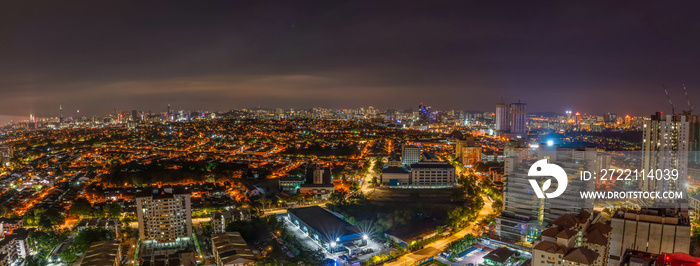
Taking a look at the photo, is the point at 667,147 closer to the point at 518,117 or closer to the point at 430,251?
the point at 430,251

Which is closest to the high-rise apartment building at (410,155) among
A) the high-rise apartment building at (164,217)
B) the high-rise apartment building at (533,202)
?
the high-rise apartment building at (533,202)

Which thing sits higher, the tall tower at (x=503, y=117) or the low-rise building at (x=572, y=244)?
the tall tower at (x=503, y=117)

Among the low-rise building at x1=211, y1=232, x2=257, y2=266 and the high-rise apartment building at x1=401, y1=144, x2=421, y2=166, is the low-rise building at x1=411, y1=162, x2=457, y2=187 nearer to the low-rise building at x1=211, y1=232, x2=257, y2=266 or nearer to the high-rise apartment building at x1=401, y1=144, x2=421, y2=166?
the high-rise apartment building at x1=401, y1=144, x2=421, y2=166

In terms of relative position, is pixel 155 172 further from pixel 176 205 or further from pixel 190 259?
pixel 190 259

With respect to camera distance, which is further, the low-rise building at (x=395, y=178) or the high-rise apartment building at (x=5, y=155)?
the high-rise apartment building at (x=5, y=155)

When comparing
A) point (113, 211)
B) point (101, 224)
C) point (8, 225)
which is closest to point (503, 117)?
point (113, 211)

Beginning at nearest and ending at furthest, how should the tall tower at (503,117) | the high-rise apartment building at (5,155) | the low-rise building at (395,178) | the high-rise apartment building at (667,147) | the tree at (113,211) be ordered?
the high-rise apartment building at (667,147)
the tree at (113,211)
the low-rise building at (395,178)
the high-rise apartment building at (5,155)
the tall tower at (503,117)

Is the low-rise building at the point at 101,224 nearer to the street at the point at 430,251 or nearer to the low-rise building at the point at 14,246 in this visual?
the low-rise building at the point at 14,246
